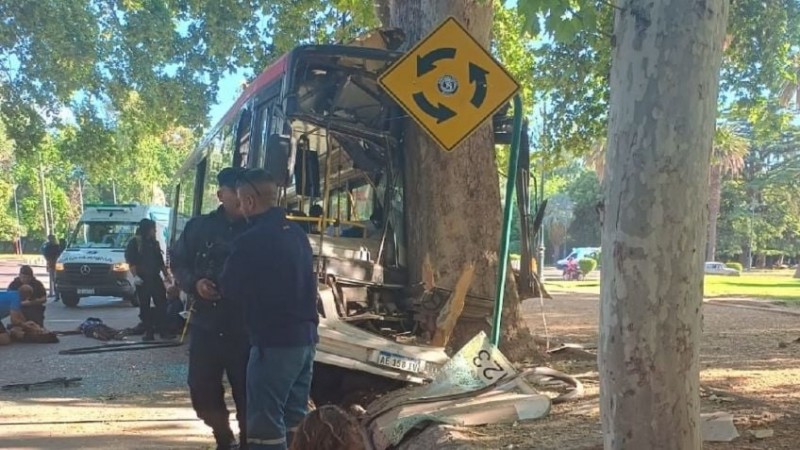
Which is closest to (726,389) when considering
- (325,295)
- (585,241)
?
(325,295)

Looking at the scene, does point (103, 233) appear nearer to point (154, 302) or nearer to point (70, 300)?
point (70, 300)

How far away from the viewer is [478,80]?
17.9 ft

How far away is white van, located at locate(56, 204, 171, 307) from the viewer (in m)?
18.3

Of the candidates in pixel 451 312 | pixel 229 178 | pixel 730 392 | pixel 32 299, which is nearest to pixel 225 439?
pixel 229 178

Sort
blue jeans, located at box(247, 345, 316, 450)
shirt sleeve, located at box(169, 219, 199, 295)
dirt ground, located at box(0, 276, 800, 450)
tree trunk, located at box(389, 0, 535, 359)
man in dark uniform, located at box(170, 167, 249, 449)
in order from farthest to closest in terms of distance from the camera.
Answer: tree trunk, located at box(389, 0, 535, 359), shirt sleeve, located at box(169, 219, 199, 295), dirt ground, located at box(0, 276, 800, 450), man in dark uniform, located at box(170, 167, 249, 449), blue jeans, located at box(247, 345, 316, 450)

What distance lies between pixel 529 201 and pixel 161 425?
13.3 ft

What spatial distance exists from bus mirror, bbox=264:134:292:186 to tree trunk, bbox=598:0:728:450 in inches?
152

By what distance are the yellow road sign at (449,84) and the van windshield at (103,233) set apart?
16648 mm

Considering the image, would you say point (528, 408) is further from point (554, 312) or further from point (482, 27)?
point (554, 312)

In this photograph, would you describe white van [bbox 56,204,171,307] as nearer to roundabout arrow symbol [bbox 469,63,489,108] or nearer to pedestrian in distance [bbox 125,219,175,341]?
pedestrian in distance [bbox 125,219,175,341]

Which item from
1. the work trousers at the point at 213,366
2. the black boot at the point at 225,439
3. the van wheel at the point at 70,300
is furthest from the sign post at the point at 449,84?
the van wheel at the point at 70,300

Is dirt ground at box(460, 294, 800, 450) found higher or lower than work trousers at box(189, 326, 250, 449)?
lower

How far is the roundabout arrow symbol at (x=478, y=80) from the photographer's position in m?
5.43

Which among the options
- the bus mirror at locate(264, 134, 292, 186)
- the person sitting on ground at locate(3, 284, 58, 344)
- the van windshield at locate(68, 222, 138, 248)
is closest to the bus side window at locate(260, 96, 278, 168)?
the bus mirror at locate(264, 134, 292, 186)
